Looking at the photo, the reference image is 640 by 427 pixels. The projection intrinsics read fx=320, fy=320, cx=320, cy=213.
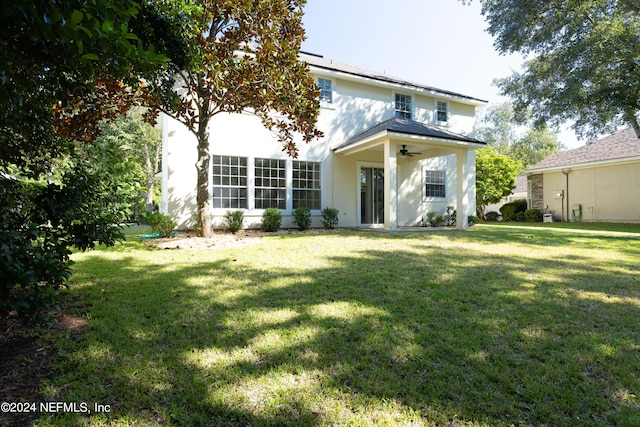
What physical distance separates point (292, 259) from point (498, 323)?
11.2 ft

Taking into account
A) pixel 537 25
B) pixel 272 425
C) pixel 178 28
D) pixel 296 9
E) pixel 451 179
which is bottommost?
pixel 272 425

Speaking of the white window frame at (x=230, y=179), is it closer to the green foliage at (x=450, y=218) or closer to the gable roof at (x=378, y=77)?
the gable roof at (x=378, y=77)

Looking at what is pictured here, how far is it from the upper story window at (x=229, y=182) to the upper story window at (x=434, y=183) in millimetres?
7839

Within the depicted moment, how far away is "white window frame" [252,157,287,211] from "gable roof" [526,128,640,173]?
58.8 feet

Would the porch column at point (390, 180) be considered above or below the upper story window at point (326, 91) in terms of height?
below

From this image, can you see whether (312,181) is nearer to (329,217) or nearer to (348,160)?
(329,217)

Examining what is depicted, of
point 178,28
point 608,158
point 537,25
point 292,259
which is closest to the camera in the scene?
point 178,28

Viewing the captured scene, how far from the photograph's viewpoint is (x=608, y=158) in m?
17.4

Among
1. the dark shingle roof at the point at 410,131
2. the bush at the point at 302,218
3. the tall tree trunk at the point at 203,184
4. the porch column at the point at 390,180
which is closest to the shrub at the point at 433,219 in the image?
the dark shingle roof at the point at 410,131

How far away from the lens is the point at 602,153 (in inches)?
730

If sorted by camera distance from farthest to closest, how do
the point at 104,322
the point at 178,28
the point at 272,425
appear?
the point at 178,28 → the point at 104,322 → the point at 272,425

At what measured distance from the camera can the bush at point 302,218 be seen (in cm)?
1059

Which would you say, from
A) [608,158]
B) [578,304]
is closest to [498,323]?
[578,304]

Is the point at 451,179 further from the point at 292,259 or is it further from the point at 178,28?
the point at 178,28
